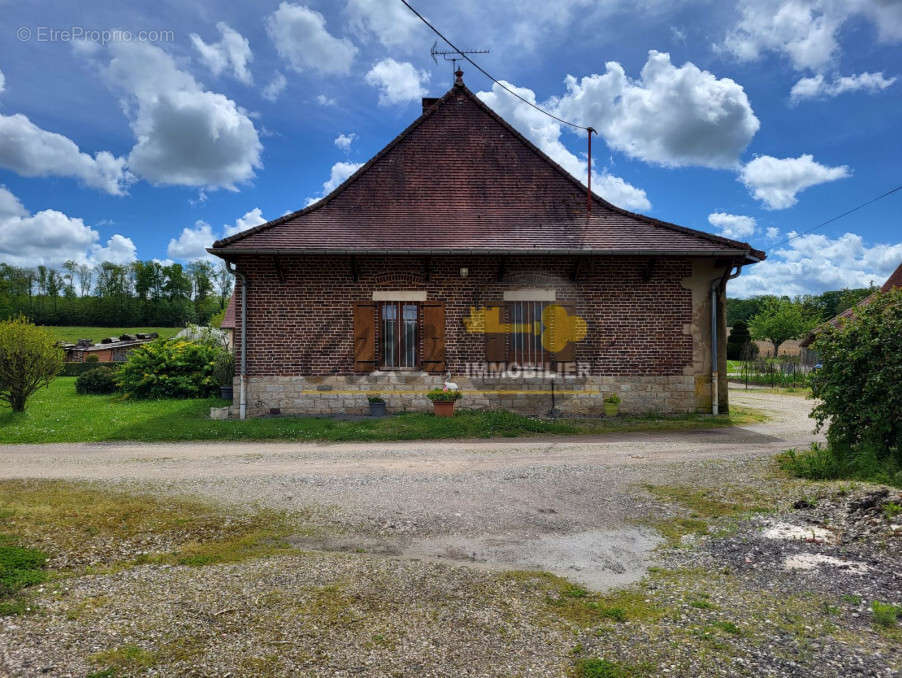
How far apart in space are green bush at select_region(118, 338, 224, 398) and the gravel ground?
8661 millimetres

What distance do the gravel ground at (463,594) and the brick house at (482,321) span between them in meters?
5.02

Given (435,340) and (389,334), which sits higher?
(389,334)

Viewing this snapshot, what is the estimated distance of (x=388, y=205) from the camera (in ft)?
39.7

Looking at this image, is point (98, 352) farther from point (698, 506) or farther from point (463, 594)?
point (698, 506)

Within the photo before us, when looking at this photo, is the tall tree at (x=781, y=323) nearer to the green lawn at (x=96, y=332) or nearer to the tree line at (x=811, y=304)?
the tree line at (x=811, y=304)

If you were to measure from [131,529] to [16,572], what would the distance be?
98cm

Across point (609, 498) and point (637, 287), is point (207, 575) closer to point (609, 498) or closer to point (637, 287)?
point (609, 498)

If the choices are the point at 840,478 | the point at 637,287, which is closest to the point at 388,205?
Answer: the point at 637,287

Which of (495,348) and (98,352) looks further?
(98,352)

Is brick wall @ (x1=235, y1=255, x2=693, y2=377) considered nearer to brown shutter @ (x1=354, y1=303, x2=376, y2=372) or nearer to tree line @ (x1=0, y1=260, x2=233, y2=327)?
brown shutter @ (x1=354, y1=303, x2=376, y2=372)

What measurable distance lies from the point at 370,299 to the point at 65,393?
11.5 meters

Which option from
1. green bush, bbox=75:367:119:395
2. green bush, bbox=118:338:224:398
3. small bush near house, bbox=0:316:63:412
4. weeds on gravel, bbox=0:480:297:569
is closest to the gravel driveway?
weeds on gravel, bbox=0:480:297:569

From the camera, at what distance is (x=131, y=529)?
14.4 feet

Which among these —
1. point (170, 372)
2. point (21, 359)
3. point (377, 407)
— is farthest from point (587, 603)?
point (170, 372)
